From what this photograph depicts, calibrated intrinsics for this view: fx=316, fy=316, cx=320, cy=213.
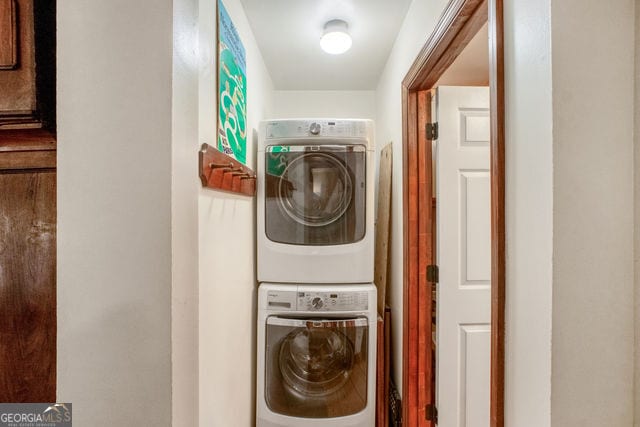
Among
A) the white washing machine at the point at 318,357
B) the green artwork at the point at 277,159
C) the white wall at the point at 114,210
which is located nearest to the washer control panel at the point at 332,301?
the white washing machine at the point at 318,357

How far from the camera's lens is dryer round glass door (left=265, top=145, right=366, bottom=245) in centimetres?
190

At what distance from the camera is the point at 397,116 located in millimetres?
2037

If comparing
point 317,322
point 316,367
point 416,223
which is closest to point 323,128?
point 416,223

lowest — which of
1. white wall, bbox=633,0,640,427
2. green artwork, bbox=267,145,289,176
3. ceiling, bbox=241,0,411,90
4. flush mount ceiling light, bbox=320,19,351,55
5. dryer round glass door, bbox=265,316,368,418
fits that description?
dryer round glass door, bbox=265,316,368,418

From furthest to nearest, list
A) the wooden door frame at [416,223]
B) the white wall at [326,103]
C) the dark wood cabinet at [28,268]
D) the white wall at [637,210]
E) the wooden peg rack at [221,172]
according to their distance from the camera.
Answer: the white wall at [326,103] < the wooden door frame at [416,223] < the wooden peg rack at [221,172] < the dark wood cabinet at [28,268] < the white wall at [637,210]

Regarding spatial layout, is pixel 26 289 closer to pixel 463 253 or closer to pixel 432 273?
pixel 432 273

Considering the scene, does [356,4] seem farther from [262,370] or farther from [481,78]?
[262,370]

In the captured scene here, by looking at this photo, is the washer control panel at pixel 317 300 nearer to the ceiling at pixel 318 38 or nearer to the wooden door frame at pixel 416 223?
the wooden door frame at pixel 416 223

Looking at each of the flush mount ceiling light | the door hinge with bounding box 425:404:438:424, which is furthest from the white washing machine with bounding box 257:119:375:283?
the door hinge with bounding box 425:404:438:424

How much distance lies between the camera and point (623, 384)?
0.66 meters

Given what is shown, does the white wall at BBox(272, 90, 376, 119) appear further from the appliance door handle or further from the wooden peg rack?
the appliance door handle

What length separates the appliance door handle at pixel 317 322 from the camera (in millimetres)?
1787

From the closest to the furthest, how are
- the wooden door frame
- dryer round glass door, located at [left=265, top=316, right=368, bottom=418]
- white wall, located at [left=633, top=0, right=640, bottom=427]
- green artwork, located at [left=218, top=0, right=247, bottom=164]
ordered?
white wall, located at [left=633, top=0, right=640, bottom=427] → green artwork, located at [left=218, top=0, right=247, bottom=164] → the wooden door frame → dryer round glass door, located at [left=265, top=316, right=368, bottom=418]

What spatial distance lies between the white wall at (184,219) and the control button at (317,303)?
3.39 ft
